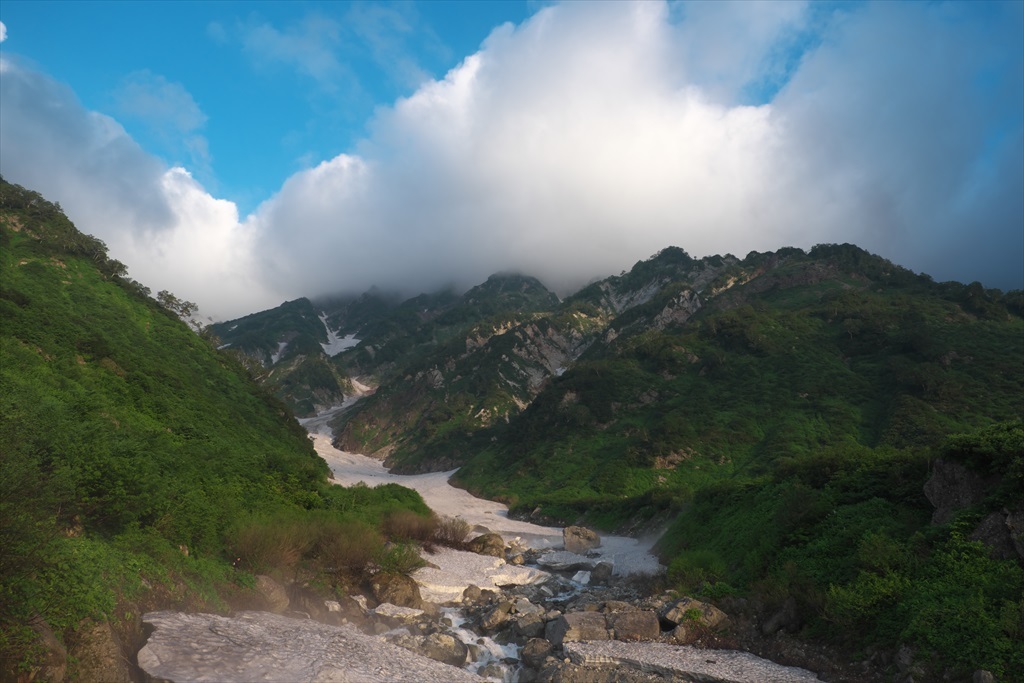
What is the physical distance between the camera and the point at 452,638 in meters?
21.7

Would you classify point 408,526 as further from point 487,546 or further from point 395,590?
point 395,590

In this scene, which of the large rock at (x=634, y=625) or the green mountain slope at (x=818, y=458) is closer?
the green mountain slope at (x=818, y=458)

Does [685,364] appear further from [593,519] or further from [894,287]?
[894,287]

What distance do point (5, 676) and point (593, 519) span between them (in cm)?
7077

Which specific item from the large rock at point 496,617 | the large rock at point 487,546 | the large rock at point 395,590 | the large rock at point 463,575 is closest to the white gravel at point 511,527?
the large rock at point 463,575

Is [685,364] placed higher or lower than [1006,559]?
higher

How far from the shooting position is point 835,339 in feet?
440

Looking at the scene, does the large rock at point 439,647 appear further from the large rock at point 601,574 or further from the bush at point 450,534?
the bush at point 450,534

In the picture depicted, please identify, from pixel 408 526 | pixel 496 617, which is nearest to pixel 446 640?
pixel 496 617

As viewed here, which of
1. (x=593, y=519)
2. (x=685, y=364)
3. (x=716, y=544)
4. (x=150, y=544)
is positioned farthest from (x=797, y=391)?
(x=150, y=544)

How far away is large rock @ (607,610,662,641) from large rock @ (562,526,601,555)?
32354 mm

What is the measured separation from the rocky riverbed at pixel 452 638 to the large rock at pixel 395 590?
0.06m

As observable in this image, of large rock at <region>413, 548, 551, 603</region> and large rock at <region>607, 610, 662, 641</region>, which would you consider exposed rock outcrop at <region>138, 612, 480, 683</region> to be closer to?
large rock at <region>607, 610, 662, 641</region>

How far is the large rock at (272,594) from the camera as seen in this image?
21750 mm
